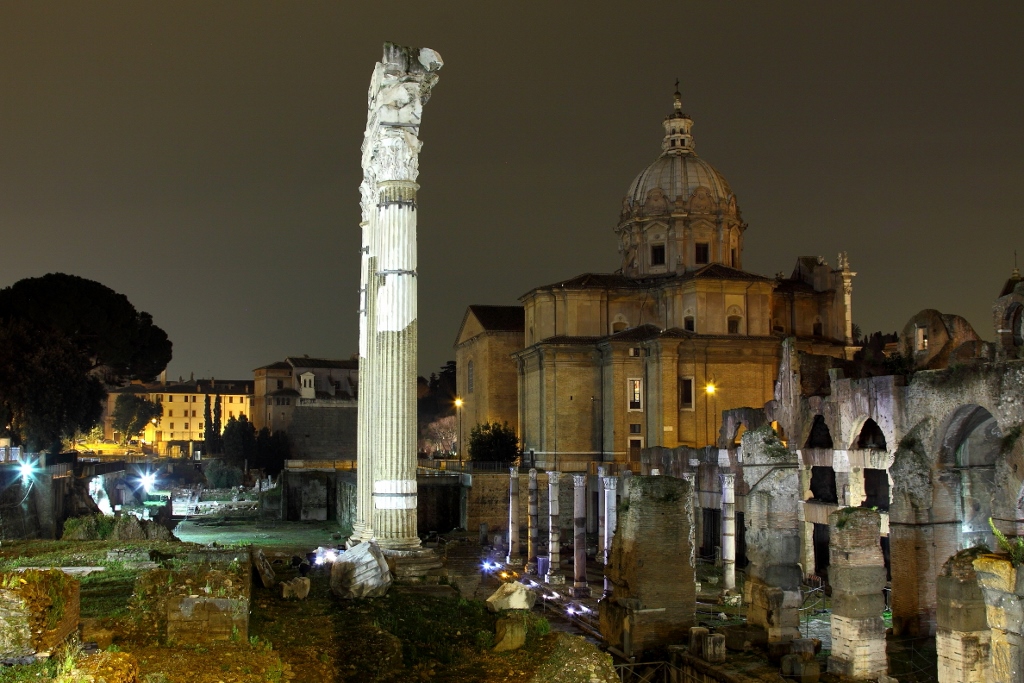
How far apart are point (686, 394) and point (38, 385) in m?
24.7

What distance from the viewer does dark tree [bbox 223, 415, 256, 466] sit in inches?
2990

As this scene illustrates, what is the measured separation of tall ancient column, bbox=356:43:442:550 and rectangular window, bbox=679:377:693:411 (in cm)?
2497

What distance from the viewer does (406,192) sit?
685 inches

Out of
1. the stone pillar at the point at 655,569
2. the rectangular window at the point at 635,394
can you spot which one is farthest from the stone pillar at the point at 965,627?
the rectangular window at the point at 635,394

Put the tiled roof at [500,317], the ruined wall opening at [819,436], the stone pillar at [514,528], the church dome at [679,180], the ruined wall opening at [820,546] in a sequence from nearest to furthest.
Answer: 1. the ruined wall opening at [820,546]
2. the ruined wall opening at [819,436]
3. the stone pillar at [514,528]
4. the church dome at [679,180]
5. the tiled roof at [500,317]

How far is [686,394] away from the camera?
41531mm

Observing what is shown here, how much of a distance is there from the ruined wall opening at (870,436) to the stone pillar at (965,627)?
44.2ft

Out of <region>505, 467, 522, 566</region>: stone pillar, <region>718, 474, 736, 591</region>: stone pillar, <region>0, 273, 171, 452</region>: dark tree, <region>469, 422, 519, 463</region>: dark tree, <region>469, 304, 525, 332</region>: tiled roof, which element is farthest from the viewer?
<region>469, 304, 525, 332</region>: tiled roof

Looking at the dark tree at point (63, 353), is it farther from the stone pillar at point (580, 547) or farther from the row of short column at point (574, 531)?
the stone pillar at point (580, 547)

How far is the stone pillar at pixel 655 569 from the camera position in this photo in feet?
55.9

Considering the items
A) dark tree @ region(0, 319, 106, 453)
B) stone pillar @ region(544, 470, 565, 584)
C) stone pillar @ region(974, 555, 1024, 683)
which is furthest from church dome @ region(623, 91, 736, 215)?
stone pillar @ region(974, 555, 1024, 683)

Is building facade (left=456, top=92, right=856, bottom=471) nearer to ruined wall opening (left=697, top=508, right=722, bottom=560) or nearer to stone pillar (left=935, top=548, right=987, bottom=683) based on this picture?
ruined wall opening (left=697, top=508, right=722, bottom=560)

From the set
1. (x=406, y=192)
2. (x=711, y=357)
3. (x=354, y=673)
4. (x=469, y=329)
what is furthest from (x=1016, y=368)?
(x=469, y=329)

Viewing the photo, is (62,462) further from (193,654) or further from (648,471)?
(193,654)
